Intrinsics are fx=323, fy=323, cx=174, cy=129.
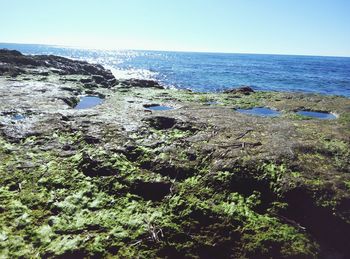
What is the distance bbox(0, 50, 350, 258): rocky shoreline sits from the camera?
680 cm

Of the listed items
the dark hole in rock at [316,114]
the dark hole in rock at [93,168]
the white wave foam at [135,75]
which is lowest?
the white wave foam at [135,75]

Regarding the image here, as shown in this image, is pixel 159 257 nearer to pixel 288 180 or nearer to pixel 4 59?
pixel 288 180

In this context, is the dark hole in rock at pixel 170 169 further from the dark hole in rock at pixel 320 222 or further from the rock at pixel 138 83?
the rock at pixel 138 83

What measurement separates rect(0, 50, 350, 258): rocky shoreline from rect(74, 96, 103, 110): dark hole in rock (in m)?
3.87

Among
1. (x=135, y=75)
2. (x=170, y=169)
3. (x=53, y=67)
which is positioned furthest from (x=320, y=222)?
(x=135, y=75)

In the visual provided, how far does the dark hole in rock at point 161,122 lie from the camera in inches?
500

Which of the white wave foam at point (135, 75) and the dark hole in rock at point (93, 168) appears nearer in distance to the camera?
the dark hole in rock at point (93, 168)

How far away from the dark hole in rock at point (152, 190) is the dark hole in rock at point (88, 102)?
9.81 metres

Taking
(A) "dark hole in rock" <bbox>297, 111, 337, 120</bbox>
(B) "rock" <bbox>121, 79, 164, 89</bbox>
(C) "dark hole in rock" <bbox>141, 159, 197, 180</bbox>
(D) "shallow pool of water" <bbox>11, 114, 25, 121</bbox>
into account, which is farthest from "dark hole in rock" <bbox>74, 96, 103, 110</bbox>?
(A) "dark hole in rock" <bbox>297, 111, 337, 120</bbox>

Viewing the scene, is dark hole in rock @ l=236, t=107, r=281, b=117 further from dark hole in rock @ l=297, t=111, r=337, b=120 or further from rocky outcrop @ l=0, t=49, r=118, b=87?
rocky outcrop @ l=0, t=49, r=118, b=87

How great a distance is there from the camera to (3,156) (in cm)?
970

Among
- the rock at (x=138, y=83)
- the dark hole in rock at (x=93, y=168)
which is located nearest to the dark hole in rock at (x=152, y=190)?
the dark hole in rock at (x=93, y=168)

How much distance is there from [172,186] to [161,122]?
483 cm

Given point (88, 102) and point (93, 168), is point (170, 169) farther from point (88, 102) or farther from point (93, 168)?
point (88, 102)
